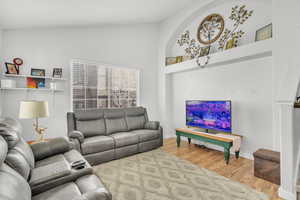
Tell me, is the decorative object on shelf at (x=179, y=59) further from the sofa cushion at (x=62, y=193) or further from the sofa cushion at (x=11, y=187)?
the sofa cushion at (x=11, y=187)

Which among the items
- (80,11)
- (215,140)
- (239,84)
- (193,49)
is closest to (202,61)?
(193,49)

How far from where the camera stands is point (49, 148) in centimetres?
200

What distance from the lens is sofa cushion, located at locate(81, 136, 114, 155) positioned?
2635 millimetres

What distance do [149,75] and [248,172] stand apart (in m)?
3.63

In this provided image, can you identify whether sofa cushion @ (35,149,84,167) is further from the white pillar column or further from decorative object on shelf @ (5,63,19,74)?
the white pillar column

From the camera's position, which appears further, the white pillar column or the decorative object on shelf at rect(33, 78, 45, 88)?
the decorative object on shelf at rect(33, 78, 45, 88)

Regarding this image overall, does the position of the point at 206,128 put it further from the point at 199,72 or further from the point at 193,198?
the point at 193,198

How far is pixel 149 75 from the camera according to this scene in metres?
4.96

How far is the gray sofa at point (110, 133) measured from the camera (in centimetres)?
270

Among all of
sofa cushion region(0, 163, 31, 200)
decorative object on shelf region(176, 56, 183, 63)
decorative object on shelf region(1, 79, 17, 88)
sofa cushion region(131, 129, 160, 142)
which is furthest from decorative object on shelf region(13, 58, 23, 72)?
decorative object on shelf region(176, 56, 183, 63)

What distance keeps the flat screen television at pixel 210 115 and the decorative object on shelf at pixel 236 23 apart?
133cm

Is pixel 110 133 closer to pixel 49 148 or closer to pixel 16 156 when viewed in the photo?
pixel 49 148

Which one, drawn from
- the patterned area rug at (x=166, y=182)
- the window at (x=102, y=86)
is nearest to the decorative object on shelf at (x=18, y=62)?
the window at (x=102, y=86)

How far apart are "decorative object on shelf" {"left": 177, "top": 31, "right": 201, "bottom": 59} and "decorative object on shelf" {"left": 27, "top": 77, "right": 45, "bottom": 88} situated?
3.74 metres
